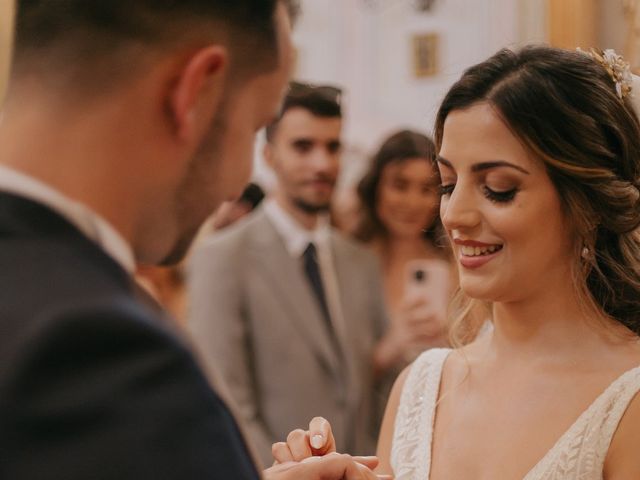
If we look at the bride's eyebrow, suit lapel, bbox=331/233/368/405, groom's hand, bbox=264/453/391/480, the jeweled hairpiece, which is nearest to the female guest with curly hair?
suit lapel, bbox=331/233/368/405

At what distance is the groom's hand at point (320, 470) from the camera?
1.37m

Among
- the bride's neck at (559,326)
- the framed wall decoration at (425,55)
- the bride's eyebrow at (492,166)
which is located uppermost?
the framed wall decoration at (425,55)

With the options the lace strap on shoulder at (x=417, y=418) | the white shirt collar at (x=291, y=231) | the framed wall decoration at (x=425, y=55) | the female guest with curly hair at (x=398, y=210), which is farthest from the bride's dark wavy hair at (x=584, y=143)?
the framed wall decoration at (x=425, y=55)

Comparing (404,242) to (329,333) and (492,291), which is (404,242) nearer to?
(329,333)

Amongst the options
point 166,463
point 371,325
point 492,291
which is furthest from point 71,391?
point 371,325

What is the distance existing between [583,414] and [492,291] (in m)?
0.25

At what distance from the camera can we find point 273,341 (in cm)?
326

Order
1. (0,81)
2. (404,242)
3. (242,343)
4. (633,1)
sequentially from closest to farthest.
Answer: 1. (0,81)
2. (633,1)
3. (242,343)
4. (404,242)

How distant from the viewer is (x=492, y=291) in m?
1.69

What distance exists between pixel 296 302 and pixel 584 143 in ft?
5.76

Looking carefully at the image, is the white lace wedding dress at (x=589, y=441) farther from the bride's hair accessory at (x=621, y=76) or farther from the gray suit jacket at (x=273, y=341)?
the gray suit jacket at (x=273, y=341)

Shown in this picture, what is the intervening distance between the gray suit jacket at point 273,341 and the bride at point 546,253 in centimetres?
143

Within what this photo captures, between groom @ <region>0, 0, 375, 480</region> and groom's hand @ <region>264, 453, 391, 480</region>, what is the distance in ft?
1.57

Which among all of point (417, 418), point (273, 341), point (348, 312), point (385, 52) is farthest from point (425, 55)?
point (417, 418)
